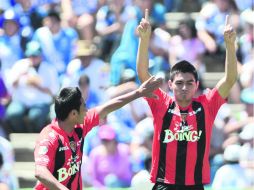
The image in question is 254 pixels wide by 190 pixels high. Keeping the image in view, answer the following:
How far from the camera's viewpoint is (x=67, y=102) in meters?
7.34

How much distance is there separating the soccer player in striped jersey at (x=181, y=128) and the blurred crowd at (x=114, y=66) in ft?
8.53

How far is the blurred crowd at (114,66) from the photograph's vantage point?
11203mm

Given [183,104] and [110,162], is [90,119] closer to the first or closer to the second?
[183,104]

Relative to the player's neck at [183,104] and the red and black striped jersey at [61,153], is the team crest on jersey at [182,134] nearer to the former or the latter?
the player's neck at [183,104]

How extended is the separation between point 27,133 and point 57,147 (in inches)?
204

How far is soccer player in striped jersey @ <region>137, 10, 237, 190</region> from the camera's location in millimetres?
8016

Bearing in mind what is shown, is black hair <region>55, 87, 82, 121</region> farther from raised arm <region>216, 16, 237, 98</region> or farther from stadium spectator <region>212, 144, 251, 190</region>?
stadium spectator <region>212, 144, 251, 190</region>

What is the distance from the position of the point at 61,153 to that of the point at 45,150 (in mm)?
167

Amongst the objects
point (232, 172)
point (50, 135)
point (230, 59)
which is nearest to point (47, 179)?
point (50, 135)

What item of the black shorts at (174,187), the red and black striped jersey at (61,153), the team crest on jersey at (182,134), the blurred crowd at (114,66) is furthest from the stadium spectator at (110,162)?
the red and black striped jersey at (61,153)

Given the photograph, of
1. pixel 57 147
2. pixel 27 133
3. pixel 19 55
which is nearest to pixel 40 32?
pixel 19 55

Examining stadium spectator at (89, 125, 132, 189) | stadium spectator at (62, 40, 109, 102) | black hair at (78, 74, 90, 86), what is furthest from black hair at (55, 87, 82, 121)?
stadium spectator at (62, 40, 109, 102)

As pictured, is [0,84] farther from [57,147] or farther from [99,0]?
[57,147]

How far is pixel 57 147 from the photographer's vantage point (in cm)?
Result: 732
